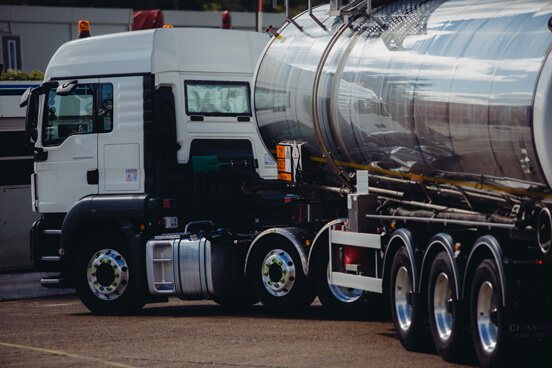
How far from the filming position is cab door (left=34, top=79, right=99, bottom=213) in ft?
48.4

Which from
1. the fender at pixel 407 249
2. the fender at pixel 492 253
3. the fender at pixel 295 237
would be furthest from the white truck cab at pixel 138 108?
the fender at pixel 492 253

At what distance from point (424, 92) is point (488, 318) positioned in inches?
87.7

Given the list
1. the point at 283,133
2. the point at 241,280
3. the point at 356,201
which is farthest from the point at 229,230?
the point at 356,201

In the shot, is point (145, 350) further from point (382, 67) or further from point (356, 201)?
point (382, 67)

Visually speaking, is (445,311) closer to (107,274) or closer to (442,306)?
(442,306)

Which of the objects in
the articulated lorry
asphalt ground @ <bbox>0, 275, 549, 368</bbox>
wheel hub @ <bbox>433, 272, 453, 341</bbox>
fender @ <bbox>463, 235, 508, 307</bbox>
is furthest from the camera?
asphalt ground @ <bbox>0, 275, 549, 368</bbox>

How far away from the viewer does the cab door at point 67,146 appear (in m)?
14.8

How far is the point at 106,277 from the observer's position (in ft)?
48.1

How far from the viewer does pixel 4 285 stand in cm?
1931

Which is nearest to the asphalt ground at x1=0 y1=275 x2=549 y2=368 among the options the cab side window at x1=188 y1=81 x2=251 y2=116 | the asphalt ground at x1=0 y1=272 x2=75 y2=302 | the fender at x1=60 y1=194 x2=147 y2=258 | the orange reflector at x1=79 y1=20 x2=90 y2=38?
the fender at x1=60 y1=194 x2=147 y2=258

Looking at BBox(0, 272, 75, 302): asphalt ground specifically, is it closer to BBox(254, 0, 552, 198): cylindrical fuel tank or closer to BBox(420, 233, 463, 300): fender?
BBox(254, 0, 552, 198): cylindrical fuel tank

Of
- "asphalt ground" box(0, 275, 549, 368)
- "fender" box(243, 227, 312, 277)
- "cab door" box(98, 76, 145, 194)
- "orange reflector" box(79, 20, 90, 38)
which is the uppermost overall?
"orange reflector" box(79, 20, 90, 38)

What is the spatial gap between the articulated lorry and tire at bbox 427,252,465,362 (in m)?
0.02

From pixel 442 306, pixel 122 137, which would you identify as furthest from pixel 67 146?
pixel 442 306
